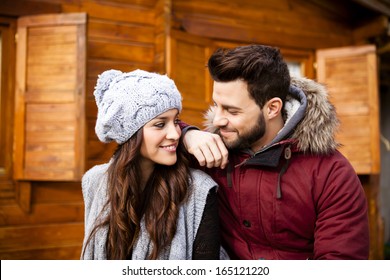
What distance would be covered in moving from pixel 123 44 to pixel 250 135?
2.86 m

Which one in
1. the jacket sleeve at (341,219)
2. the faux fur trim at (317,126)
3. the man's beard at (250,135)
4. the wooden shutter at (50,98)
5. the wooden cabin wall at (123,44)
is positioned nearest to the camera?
the jacket sleeve at (341,219)

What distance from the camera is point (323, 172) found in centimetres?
171

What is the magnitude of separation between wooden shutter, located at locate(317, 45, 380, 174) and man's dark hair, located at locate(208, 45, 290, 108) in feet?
10.1

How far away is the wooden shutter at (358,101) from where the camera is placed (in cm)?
469

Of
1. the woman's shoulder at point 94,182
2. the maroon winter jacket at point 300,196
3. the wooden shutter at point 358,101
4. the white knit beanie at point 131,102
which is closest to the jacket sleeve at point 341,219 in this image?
the maroon winter jacket at point 300,196

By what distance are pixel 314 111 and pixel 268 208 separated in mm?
488

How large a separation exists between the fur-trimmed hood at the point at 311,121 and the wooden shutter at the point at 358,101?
2999mm

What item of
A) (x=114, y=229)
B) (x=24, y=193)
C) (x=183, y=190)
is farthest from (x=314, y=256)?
(x=24, y=193)

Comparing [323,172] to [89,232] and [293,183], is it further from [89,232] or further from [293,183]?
[89,232]

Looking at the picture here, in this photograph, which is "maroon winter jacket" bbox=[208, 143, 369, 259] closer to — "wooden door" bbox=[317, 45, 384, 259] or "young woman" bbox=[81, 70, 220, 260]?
"young woman" bbox=[81, 70, 220, 260]

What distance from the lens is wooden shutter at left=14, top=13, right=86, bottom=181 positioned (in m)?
3.79

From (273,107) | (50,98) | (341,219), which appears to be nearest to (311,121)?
(273,107)

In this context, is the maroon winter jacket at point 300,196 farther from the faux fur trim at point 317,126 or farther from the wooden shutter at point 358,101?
the wooden shutter at point 358,101

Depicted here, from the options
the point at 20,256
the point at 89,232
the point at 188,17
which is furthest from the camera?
the point at 188,17
